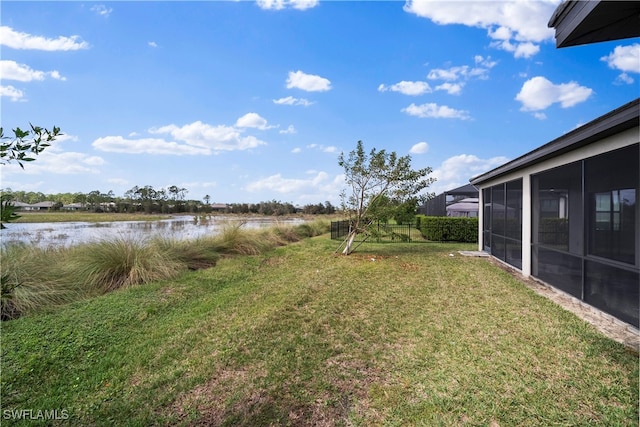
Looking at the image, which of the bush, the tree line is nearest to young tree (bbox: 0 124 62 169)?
the bush

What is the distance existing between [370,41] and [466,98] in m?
4.06

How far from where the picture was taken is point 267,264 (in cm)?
859

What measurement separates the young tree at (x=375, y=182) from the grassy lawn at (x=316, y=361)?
16.3 feet

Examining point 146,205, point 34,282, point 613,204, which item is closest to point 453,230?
point 613,204

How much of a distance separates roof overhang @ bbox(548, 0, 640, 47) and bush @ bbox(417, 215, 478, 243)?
13325mm

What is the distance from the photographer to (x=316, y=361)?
10.2 feet

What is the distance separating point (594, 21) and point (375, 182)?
28.6 ft

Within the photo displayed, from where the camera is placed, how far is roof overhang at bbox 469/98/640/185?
3375 mm

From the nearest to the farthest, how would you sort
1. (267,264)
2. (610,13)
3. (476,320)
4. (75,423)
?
(610,13), (75,423), (476,320), (267,264)

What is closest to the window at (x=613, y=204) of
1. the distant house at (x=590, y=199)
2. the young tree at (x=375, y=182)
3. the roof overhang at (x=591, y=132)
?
the distant house at (x=590, y=199)

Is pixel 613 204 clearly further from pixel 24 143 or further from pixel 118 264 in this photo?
pixel 118 264

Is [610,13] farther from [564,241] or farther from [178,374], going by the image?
[564,241]

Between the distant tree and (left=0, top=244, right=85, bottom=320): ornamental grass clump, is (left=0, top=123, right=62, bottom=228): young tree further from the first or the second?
(left=0, top=244, right=85, bottom=320): ornamental grass clump

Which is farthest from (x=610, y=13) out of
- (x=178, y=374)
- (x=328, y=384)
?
(x=178, y=374)
